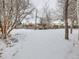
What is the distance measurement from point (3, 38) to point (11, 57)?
526cm

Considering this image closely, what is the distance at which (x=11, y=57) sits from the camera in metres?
10.6

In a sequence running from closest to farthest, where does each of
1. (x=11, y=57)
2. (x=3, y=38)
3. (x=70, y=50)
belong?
(x=11, y=57) → (x=70, y=50) → (x=3, y=38)

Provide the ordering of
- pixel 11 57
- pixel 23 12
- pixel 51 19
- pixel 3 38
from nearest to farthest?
pixel 11 57
pixel 3 38
pixel 23 12
pixel 51 19

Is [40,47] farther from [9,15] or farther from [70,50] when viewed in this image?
[9,15]

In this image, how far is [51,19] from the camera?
5516 cm

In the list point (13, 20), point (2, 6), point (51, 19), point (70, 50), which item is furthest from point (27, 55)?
point (51, 19)

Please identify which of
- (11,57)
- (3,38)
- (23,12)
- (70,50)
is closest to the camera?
(11,57)

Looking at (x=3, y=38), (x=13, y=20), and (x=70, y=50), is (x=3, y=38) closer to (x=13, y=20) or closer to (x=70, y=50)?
(x=13, y=20)

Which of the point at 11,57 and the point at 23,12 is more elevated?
the point at 23,12

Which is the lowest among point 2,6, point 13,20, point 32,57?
point 32,57

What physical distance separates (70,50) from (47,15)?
43376mm

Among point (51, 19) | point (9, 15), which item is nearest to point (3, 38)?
point (9, 15)

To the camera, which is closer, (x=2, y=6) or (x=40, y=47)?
(x=40, y=47)

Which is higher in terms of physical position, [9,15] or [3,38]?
[9,15]
